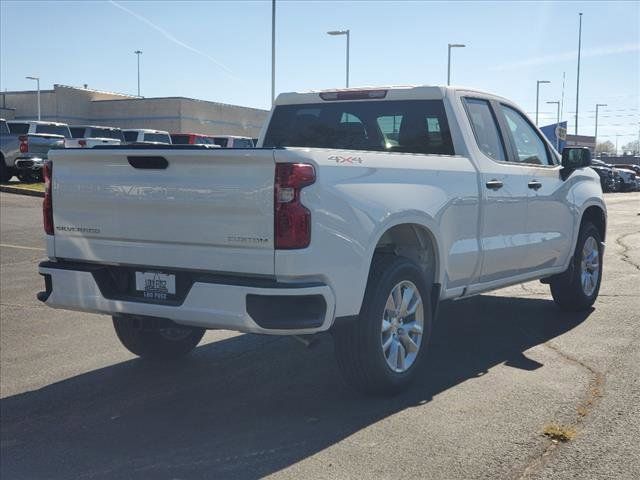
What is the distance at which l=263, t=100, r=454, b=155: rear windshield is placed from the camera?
21.0 ft

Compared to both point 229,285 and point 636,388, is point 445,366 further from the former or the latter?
point 229,285

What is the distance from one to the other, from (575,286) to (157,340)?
4006 mm

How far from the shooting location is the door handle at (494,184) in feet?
20.4

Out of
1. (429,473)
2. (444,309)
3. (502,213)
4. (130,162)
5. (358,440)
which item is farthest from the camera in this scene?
(444,309)

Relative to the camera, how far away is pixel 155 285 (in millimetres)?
4980

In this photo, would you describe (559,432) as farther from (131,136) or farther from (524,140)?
(131,136)

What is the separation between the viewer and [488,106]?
267 inches

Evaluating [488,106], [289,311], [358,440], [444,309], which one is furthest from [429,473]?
[444,309]

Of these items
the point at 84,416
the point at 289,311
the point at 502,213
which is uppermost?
the point at 502,213

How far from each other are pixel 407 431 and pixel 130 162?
7.53 feet

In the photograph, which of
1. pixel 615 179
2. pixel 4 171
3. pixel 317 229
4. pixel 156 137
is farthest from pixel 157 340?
pixel 615 179

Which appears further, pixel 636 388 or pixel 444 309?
pixel 444 309

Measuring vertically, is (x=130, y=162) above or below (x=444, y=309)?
above

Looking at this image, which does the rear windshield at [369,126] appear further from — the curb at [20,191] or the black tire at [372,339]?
the curb at [20,191]
